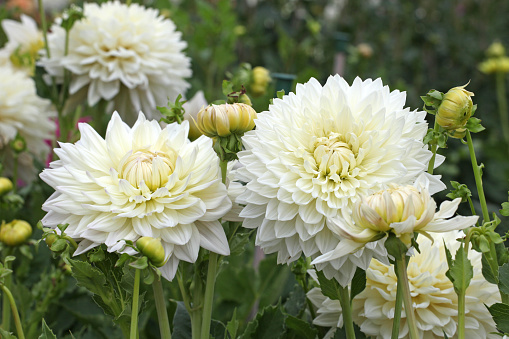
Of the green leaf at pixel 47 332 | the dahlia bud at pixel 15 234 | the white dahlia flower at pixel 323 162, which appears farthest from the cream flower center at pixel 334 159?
the dahlia bud at pixel 15 234

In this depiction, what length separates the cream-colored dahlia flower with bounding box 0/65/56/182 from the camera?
3.48 ft

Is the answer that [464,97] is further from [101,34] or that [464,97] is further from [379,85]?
[101,34]

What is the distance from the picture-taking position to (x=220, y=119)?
0.48 metres

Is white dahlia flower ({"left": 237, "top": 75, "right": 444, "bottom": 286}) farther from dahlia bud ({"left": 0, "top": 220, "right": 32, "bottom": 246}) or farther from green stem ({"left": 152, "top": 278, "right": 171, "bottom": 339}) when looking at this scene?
dahlia bud ({"left": 0, "top": 220, "right": 32, "bottom": 246})

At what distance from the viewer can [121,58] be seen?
1002 millimetres

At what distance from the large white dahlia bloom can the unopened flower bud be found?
20 centimetres

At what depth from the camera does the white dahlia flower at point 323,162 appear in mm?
460

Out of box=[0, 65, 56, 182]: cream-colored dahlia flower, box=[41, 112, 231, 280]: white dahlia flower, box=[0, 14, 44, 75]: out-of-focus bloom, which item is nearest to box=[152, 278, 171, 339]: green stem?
box=[41, 112, 231, 280]: white dahlia flower

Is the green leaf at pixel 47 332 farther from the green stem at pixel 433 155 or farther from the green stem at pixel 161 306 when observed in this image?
the green stem at pixel 433 155

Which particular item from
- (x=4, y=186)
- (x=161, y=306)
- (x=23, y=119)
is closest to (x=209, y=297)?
(x=161, y=306)

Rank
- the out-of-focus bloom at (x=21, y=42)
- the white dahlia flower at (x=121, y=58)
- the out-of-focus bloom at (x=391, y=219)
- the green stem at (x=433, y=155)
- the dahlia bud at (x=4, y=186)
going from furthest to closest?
the out-of-focus bloom at (x=21, y=42) → the white dahlia flower at (x=121, y=58) → the dahlia bud at (x=4, y=186) → the green stem at (x=433, y=155) → the out-of-focus bloom at (x=391, y=219)

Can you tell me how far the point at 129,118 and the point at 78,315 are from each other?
15.3 inches

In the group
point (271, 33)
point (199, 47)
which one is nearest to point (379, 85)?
point (199, 47)

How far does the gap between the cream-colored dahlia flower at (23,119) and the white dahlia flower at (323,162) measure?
727 mm
